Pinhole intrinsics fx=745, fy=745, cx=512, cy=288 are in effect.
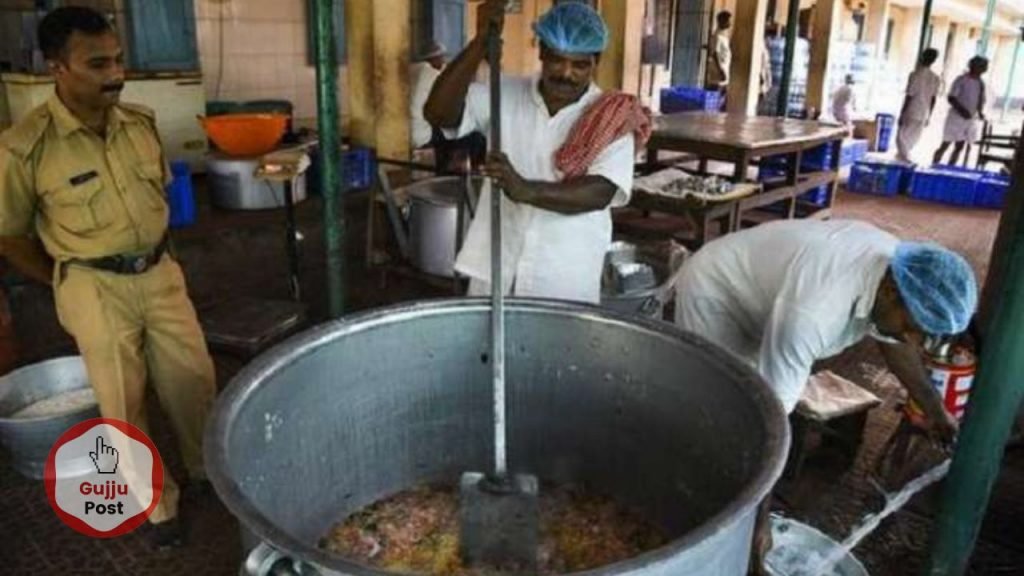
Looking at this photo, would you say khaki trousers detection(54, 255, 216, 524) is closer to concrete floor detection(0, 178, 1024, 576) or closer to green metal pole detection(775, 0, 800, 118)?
concrete floor detection(0, 178, 1024, 576)

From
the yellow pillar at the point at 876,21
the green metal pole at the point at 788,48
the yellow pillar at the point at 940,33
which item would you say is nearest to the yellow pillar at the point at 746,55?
the green metal pole at the point at 788,48

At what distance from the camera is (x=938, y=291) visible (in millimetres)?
1999

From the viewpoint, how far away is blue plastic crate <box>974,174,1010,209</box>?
27.2 ft

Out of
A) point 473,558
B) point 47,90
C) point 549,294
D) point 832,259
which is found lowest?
point 473,558

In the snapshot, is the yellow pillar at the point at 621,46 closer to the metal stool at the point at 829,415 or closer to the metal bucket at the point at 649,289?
the metal bucket at the point at 649,289

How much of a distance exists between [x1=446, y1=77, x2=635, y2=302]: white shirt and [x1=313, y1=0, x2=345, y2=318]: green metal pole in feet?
1.53

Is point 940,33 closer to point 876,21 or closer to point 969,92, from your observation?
point 876,21

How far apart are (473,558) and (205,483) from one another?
1454 millimetres

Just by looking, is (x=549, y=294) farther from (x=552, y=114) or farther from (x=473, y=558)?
(x=473, y=558)

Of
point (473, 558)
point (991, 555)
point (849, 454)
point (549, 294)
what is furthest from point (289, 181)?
point (991, 555)

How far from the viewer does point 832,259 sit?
7.49ft

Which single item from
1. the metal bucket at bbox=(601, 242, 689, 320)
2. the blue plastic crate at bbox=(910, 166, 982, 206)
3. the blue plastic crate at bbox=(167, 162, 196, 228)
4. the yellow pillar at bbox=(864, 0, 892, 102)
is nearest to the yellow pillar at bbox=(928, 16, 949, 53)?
the yellow pillar at bbox=(864, 0, 892, 102)

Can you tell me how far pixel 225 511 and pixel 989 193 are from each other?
8670 mm

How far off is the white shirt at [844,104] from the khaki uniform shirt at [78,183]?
1094 cm
